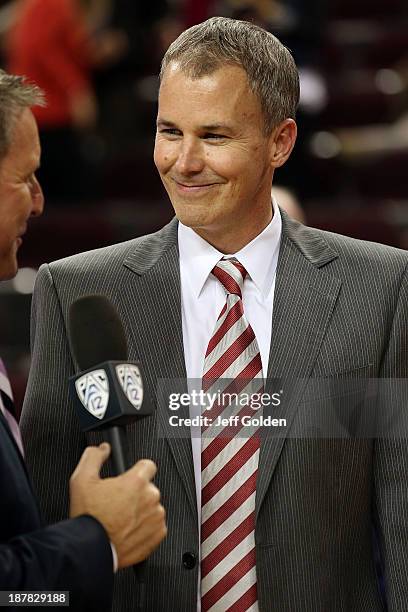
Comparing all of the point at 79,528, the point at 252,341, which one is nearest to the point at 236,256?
the point at 252,341

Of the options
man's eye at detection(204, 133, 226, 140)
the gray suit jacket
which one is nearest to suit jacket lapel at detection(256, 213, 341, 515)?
the gray suit jacket

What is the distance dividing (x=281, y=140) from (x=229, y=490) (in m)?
0.58

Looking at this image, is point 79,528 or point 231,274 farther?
point 231,274

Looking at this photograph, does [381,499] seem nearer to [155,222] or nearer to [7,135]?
[7,135]

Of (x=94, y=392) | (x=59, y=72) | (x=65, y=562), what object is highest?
(x=59, y=72)

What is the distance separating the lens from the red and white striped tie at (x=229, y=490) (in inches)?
74.2

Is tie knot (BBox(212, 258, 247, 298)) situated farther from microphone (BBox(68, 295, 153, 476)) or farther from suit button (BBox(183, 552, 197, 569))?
suit button (BBox(183, 552, 197, 569))

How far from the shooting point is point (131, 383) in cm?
161

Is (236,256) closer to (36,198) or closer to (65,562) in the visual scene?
(36,198)

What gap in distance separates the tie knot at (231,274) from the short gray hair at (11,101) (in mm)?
411

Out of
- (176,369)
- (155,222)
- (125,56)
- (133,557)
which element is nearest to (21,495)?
(133,557)

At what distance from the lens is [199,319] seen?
1.98m

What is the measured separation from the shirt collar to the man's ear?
0.37 ft

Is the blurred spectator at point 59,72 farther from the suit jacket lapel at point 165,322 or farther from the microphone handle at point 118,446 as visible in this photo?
the microphone handle at point 118,446
